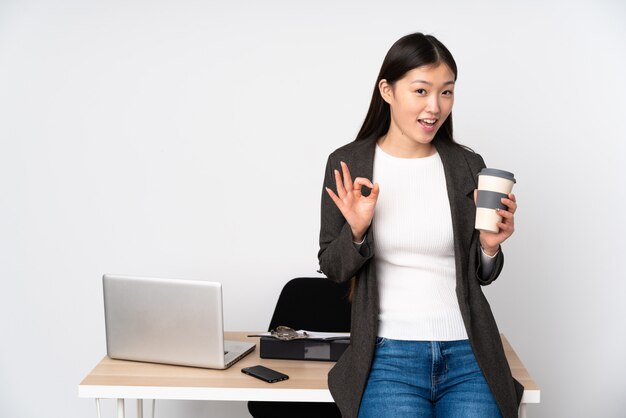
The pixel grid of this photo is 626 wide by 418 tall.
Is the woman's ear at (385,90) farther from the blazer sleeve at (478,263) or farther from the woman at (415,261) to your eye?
the blazer sleeve at (478,263)

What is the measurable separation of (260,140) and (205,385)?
1553 mm

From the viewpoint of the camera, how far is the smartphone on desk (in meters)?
2.10

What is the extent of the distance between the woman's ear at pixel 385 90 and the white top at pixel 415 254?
179 mm

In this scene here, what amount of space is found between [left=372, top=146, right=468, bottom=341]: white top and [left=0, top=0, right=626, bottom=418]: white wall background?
1.34 meters

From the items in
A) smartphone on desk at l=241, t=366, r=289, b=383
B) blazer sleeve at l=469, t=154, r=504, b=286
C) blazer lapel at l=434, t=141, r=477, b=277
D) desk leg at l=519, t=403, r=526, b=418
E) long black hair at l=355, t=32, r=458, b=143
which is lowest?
desk leg at l=519, t=403, r=526, b=418

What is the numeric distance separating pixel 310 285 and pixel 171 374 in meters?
0.85

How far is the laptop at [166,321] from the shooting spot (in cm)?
216

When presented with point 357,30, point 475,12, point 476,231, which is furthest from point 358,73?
point 476,231

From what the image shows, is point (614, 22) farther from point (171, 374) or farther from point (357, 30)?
point (171, 374)

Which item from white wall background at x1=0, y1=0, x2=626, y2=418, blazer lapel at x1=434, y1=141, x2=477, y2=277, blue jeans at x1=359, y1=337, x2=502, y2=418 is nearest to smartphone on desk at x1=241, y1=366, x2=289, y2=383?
blue jeans at x1=359, y1=337, x2=502, y2=418

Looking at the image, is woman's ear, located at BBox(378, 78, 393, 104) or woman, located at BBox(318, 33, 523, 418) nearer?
woman, located at BBox(318, 33, 523, 418)

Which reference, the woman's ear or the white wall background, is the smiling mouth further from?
the white wall background

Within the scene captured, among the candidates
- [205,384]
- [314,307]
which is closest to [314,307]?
[314,307]

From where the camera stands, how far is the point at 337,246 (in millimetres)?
2008
